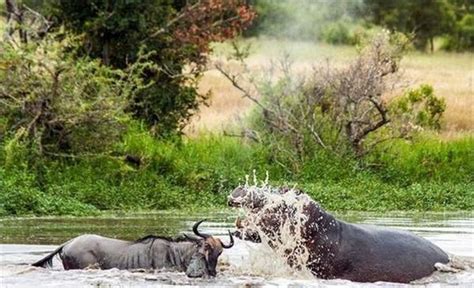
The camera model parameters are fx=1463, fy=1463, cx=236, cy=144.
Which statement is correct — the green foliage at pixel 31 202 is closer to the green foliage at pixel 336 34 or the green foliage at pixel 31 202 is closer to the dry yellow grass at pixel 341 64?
the dry yellow grass at pixel 341 64

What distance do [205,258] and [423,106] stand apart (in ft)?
52.2

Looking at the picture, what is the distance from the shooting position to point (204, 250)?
13023 millimetres

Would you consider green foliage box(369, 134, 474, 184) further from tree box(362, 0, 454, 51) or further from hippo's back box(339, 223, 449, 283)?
tree box(362, 0, 454, 51)

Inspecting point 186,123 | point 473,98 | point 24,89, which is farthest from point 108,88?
point 473,98

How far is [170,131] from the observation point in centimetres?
2458

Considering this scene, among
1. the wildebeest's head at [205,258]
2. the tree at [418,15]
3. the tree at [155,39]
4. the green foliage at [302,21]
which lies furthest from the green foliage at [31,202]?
the tree at [418,15]

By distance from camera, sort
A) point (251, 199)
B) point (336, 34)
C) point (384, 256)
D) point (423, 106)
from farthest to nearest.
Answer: point (336, 34) → point (423, 106) → point (384, 256) → point (251, 199)

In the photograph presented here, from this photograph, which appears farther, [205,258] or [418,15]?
[418,15]

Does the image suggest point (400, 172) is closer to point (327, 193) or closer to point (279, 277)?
point (327, 193)

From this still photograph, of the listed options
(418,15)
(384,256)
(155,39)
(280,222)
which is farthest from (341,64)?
(418,15)

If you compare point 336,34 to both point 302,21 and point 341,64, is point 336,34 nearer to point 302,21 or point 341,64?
point 302,21

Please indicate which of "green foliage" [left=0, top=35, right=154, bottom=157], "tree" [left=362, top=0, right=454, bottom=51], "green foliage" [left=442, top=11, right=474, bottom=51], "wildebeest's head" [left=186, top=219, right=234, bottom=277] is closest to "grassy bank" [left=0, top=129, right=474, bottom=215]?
"green foliage" [left=0, top=35, right=154, bottom=157]

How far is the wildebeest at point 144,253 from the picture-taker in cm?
1303

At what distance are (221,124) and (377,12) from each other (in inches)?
901
